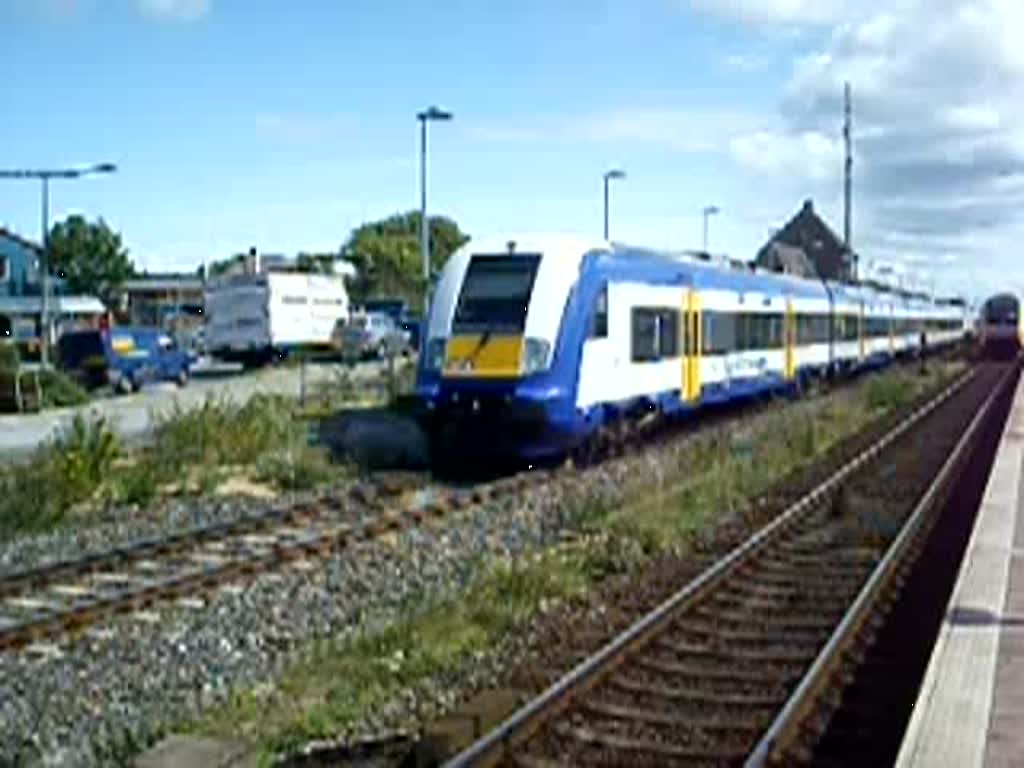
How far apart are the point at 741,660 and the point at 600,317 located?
36.6 feet

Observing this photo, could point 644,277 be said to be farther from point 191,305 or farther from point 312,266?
point 191,305

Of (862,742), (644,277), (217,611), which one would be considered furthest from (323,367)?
(862,742)

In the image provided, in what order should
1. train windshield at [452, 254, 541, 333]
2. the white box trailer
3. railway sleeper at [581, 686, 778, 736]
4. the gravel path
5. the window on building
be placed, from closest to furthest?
railway sleeper at [581, 686, 778, 736], the gravel path, train windshield at [452, 254, 541, 333], the window on building, the white box trailer

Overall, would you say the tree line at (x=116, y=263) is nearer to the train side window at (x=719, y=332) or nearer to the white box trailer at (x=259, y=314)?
the white box trailer at (x=259, y=314)

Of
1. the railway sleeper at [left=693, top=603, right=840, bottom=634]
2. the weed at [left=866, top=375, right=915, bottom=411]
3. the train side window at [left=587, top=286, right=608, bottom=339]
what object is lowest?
the railway sleeper at [left=693, top=603, right=840, bottom=634]

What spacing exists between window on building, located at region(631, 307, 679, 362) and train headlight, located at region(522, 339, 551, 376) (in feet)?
9.62

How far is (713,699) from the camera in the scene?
849 centimetres

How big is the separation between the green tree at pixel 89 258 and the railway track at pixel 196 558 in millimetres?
96290

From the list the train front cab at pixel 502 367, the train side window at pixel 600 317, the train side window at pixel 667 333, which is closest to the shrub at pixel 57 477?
the train front cab at pixel 502 367

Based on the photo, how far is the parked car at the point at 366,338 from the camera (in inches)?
2160

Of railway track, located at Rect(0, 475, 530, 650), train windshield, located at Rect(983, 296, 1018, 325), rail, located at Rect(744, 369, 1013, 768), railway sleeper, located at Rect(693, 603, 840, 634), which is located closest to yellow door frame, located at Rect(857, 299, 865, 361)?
train windshield, located at Rect(983, 296, 1018, 325)

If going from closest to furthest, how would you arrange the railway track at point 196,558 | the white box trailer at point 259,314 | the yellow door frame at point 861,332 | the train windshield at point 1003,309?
the railway track at point 196,558 → the yellow door frame at point 861,332 → the white box trailer at point 259,314 → the train windshield at point 1003,309

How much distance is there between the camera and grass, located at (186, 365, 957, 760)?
8109 millimetres

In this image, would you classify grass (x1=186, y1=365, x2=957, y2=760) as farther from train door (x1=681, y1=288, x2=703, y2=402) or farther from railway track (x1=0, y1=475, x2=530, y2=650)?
train door (x1=681, y1=288, x2=703, y2=402)
